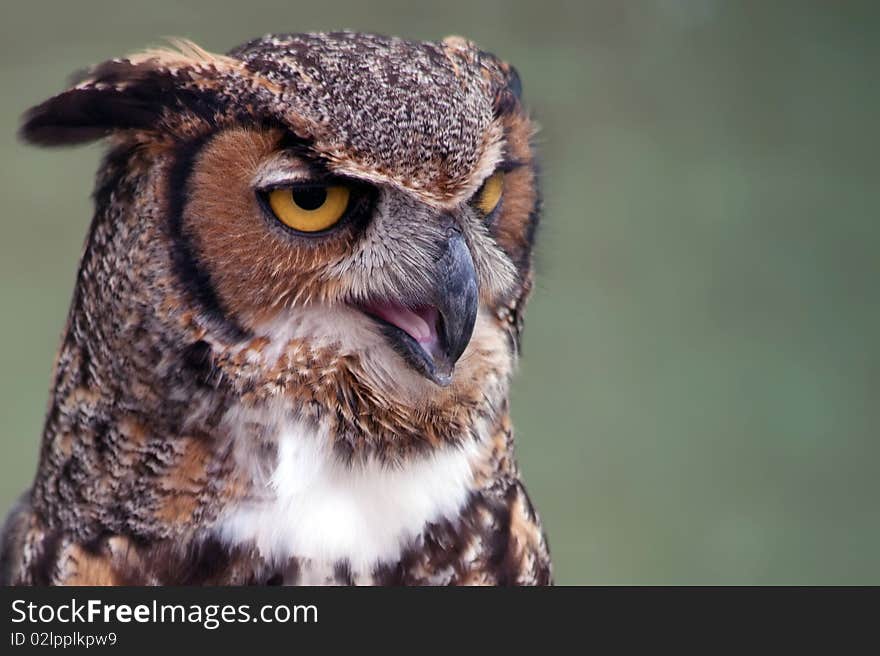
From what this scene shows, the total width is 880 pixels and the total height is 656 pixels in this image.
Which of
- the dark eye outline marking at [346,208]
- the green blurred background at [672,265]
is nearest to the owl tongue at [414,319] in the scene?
the dark eye outline marking at [346,208]

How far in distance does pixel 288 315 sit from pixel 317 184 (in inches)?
5.5

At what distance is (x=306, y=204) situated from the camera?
106 centimetres

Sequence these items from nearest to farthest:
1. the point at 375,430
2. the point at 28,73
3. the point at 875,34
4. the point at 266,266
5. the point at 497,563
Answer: the point at 266,266, the point at 375,430, the point at 497,563, the point at 28,73, the point at 875,34

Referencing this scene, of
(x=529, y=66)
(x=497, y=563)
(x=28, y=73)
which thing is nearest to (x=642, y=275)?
(x=529, y=66)

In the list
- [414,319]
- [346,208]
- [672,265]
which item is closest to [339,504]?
[414,319]

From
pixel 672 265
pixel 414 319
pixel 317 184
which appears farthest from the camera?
pixel 672 265

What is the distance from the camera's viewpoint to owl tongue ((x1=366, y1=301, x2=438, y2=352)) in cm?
115

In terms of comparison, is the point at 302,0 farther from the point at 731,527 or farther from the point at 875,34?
the point at 731,527

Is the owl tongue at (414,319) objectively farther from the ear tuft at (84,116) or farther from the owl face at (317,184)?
the ear tuft at (84,116)

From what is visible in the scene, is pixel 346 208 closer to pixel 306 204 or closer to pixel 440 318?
pixel 306 204

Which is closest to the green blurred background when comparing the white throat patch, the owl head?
the white throat patch

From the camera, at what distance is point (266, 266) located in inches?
42.3

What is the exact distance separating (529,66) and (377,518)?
2.18 m

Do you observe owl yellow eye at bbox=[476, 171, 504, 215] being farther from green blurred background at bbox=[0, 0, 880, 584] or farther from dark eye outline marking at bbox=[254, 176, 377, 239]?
green blurred background at bbox=[0, 0, 880, 584]
